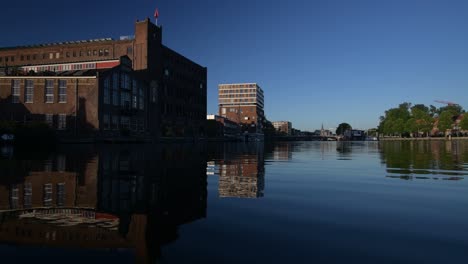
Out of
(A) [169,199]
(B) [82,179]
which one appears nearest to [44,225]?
(A) [169,199]

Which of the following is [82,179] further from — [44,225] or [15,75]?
[15,75]

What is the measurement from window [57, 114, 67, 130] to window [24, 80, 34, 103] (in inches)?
255

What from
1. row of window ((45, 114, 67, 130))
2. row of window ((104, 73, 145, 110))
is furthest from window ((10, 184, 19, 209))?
row of window ((104, 73, 145, 110))

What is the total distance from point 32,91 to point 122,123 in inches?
659

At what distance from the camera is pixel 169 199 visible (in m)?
8.31

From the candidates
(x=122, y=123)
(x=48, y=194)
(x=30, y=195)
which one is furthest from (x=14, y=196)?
(x=122, y=123)

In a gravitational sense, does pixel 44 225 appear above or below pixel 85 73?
below

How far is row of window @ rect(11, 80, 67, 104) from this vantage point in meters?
60.8

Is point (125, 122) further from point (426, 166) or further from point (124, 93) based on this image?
point (426, 166)

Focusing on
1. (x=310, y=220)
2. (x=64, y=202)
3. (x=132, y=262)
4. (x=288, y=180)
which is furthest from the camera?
(x=288, y=180)

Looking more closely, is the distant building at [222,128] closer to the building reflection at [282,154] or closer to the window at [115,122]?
the window at [115,122]

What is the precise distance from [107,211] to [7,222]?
1702mm

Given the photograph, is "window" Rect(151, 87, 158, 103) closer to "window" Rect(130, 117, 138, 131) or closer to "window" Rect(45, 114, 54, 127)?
"window" Rect(130, 117, 138, 131)

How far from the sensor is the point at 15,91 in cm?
6091
